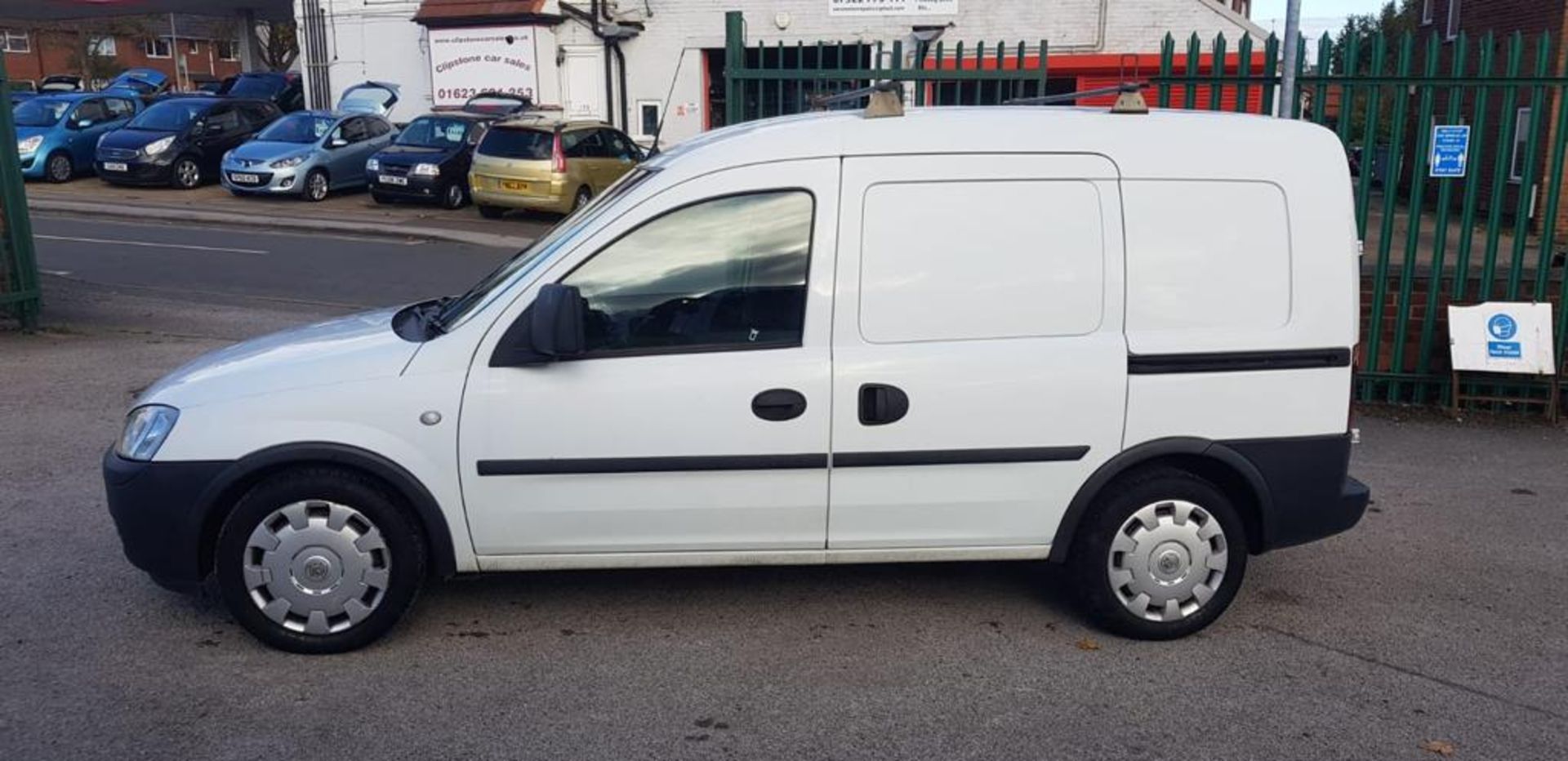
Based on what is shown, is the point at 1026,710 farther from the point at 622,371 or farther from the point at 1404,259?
the point at 1404,259

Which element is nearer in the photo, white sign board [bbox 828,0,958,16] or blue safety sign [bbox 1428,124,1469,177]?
blue safety sign [bbox 1428,124,1469,177]

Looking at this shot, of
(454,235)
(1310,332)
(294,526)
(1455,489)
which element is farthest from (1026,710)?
(454,235)

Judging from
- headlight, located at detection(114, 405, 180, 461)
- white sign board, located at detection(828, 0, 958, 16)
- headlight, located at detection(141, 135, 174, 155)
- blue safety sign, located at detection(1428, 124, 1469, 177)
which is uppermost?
white sign board, located at detection(828, 0, 958, 16)

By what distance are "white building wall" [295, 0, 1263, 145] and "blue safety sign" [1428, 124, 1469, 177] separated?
15.6m

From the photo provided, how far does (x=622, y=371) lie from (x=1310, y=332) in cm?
249

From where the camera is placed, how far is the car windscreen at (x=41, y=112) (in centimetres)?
2473

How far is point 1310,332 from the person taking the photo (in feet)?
15.2

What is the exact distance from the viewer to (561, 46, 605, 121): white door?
26047 millimetres

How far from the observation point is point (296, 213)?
20.6 meters

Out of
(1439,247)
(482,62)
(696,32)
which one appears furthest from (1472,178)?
(482,62)

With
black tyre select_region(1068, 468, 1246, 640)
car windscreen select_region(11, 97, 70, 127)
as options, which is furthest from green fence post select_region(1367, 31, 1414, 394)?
car windscreen select_region(11, 97, 70, 127)

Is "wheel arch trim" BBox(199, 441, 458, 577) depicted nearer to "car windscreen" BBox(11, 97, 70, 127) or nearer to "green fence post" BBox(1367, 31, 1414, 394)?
"green fence post" BBox(1367, 31, 1414, 394)

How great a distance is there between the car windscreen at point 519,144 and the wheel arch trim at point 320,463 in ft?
52.1

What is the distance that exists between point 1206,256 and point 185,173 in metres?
22.9
